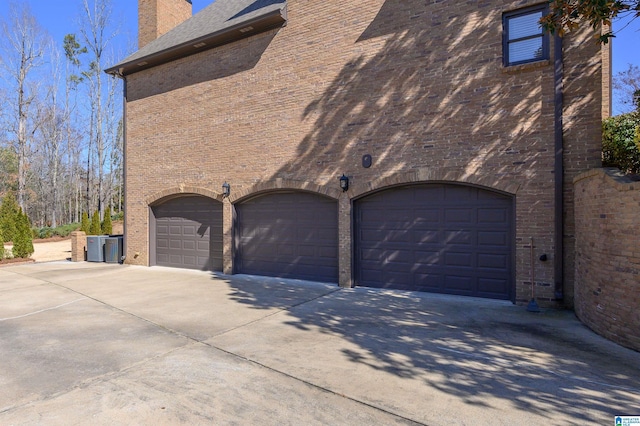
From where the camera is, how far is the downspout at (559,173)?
7410mm

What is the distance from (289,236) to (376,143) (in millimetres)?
3852

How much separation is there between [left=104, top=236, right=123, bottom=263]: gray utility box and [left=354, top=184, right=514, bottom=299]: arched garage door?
424 inches

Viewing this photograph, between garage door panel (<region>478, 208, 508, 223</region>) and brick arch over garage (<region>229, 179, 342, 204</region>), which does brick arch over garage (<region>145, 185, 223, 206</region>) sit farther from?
garage door panel (<region>478, 208, 508, 223</region>)

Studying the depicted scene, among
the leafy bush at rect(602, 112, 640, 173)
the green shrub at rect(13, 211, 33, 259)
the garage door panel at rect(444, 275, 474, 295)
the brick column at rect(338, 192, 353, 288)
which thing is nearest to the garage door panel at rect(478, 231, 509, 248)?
the garage door panel at rect(444, 275, 474, 295)

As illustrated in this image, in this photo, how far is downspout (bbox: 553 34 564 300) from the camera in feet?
24.3

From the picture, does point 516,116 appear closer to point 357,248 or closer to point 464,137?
point 464,137

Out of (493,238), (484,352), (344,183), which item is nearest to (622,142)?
(493,238)

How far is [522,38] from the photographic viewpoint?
26.1 feet

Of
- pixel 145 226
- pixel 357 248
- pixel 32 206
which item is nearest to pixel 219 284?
pixel 357 248

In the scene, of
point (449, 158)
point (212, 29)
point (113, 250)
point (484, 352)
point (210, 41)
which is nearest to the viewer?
point (484, 352)

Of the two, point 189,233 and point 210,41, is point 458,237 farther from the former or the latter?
point 210,41

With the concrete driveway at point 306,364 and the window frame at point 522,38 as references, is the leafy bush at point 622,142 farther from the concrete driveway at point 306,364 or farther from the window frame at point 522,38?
the concrete driveway at point 306,364

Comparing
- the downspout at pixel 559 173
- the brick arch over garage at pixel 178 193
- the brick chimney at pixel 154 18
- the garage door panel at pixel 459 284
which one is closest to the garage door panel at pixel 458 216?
the garage door panel at pixel 459 284

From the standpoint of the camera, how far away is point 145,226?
13953 mm
